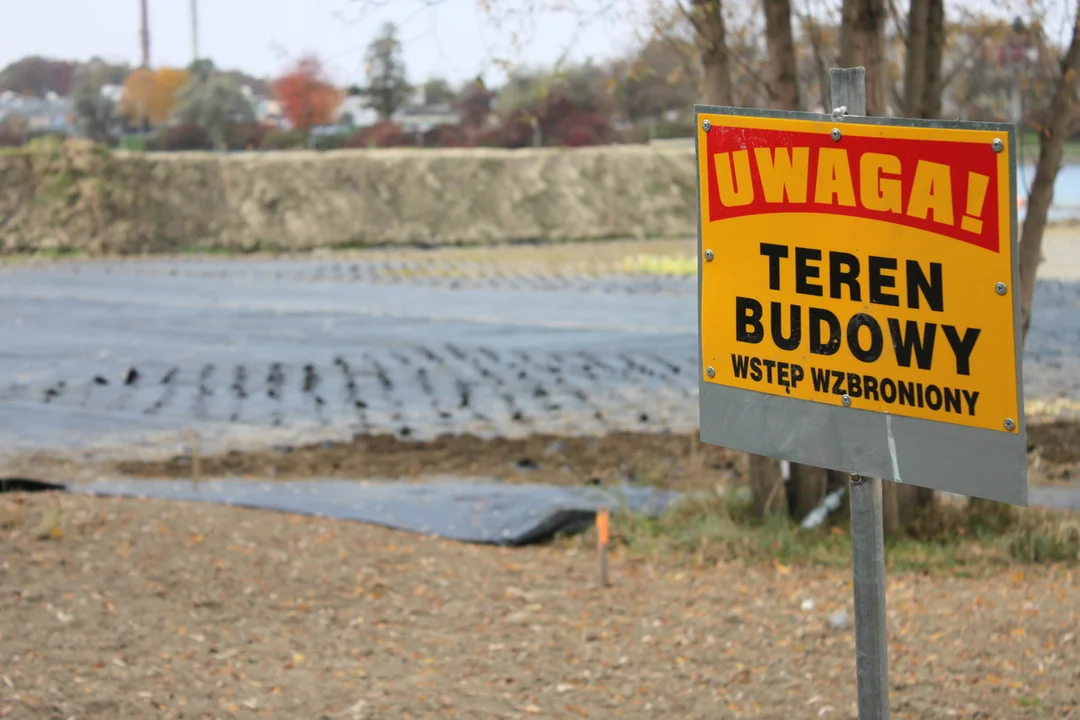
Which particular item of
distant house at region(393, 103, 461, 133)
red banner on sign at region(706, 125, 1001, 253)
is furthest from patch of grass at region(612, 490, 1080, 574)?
distant house at region(393, 103, 461, 133)

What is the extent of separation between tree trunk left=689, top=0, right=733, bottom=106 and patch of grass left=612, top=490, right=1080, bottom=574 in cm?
216

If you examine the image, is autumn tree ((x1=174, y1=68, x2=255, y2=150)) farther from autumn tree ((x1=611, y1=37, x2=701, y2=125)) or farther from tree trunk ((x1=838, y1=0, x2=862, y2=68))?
tree trunk ((x1=838, y1=0, x2=862, y2=68))

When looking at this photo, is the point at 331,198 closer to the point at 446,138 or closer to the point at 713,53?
the point at 446,138

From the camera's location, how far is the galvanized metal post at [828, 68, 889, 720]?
2381mm

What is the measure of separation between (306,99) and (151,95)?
428 centimetres

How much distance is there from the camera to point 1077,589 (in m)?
5.56

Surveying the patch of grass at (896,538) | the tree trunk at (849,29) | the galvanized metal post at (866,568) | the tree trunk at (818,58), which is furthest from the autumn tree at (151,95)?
the galvanized metal post at (866,568)

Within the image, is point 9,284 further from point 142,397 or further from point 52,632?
point 52,632

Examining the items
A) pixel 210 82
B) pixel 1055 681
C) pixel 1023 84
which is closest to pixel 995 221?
pixel 1055 681

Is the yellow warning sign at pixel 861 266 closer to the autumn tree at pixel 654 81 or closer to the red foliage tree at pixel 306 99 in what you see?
the autumn tree at pixel 654 81

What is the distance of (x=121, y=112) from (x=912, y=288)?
3543cm

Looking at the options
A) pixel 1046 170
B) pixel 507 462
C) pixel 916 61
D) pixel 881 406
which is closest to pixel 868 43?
pixel 916 61

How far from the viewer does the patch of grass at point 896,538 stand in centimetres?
614

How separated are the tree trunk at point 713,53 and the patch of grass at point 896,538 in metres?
2.16
